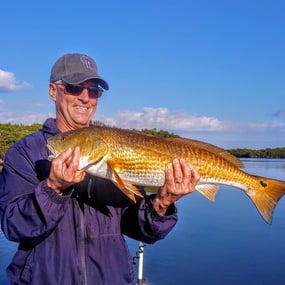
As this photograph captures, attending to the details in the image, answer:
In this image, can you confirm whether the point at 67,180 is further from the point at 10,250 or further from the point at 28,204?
the point at 10,250

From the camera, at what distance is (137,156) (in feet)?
13.4

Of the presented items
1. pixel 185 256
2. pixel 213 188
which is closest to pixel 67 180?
pixel 213 188

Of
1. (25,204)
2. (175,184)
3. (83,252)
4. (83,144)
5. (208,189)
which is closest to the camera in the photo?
(25,204)

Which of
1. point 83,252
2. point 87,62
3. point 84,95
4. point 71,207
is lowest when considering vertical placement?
point 83,252

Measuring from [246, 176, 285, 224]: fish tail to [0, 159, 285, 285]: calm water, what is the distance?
664cm

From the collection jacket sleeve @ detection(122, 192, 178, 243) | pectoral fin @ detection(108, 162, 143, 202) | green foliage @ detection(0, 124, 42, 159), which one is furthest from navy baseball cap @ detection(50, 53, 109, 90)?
green foliage @ detection(0, 124, 42, 159)

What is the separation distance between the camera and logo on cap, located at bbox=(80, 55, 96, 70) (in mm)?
4043

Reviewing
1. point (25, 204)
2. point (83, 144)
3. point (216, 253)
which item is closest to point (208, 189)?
point (83, 144)

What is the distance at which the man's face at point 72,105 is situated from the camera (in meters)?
3.96

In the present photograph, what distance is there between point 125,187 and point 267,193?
1.72 meters

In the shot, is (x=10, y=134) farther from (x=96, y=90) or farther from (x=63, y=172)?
(x=63, y=172)

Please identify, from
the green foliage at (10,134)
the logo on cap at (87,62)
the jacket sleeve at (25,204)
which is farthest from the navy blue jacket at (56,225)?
the green foliage at (10,134)

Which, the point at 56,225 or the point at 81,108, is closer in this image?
the point at 56,225

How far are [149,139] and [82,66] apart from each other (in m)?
0.90
